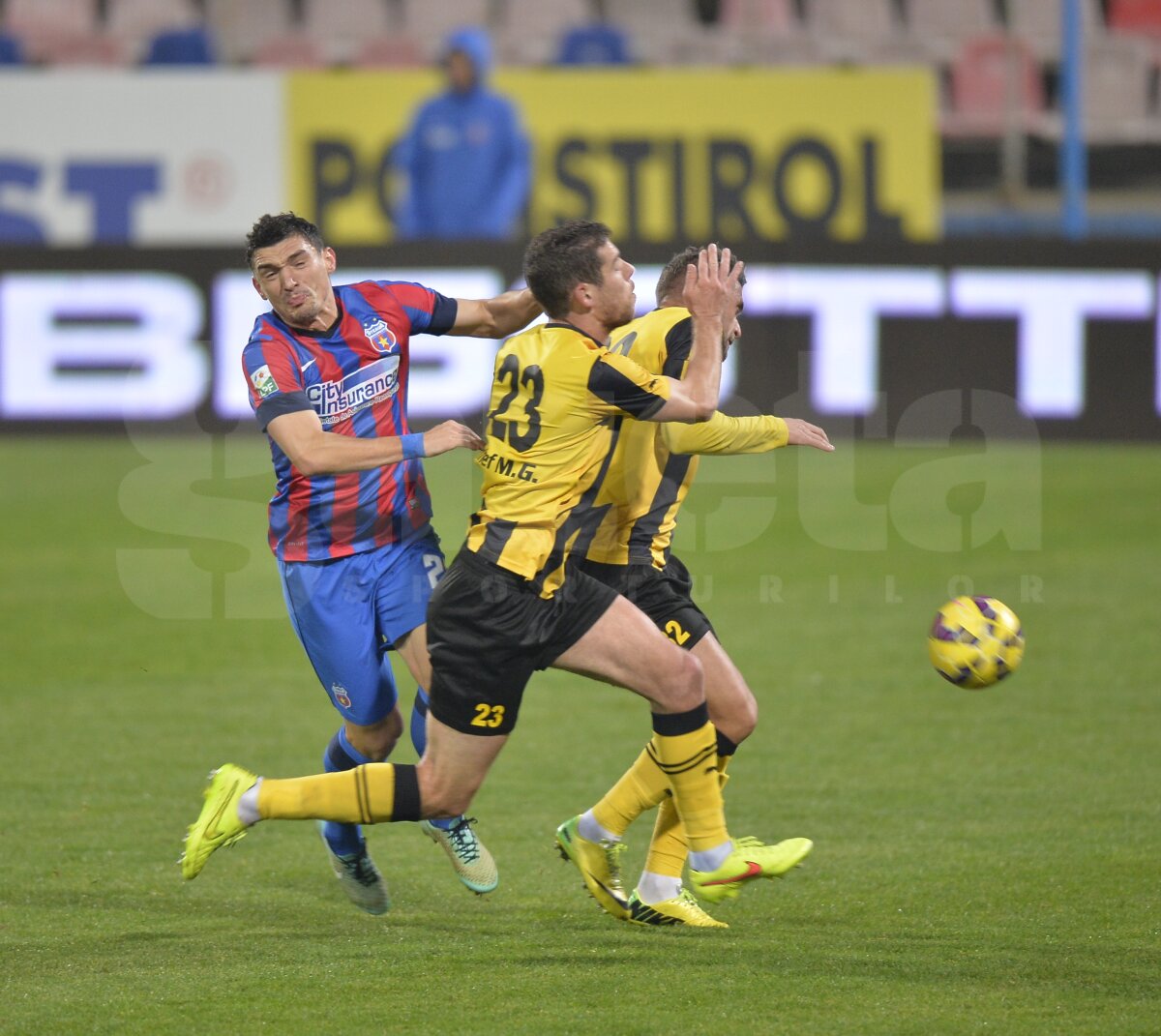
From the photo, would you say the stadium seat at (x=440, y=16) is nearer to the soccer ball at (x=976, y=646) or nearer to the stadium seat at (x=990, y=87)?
the stadium seat at (x=990, y=87)

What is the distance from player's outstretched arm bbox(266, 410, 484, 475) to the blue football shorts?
45 centimetres

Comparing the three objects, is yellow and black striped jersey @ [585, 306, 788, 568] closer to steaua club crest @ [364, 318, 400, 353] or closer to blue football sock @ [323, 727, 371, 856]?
steaua club crest @ [364, 318, 400, 353]

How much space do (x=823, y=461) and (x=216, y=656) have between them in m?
6.37

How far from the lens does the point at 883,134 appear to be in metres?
16.2

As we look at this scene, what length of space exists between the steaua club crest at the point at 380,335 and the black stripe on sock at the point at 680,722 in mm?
1471

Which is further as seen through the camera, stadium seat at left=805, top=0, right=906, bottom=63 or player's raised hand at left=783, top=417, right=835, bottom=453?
stadium seat at left=805, top=0, right=906, bottom=63

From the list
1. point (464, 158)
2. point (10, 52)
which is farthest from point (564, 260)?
point (10, 52)

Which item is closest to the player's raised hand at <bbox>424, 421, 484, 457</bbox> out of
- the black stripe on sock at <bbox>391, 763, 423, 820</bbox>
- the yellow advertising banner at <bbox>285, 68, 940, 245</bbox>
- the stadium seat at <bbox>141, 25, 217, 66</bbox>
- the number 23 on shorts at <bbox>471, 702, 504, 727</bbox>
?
the number 23 on shorts at <bbox>471, 702, 504, 727</bbox>

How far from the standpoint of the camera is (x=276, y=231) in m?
5.54

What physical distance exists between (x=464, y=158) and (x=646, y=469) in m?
9.00

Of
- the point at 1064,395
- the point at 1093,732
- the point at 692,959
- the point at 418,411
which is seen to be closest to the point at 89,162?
the point at 418,411

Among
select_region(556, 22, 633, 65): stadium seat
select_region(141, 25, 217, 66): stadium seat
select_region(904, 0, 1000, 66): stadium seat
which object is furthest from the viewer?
select_region(904, 0, 1000, 66): stadium seat

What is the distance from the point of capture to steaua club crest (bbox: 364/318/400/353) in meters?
5.73

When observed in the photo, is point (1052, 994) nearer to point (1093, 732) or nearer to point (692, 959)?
point (692, 959)
